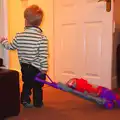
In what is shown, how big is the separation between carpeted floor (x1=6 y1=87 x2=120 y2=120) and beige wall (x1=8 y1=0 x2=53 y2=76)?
0.88 meters

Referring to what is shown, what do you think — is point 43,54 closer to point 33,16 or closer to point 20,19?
point 33,16

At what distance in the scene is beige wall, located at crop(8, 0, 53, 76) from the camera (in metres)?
2.90

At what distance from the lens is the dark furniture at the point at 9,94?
4.95 feet

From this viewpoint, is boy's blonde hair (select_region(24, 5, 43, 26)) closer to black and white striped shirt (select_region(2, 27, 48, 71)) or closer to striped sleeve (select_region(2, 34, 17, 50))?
black and white striped shirt (select_region(2, 27, 48, 71))

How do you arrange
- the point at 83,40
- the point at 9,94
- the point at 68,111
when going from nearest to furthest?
1. the point at 9,94
2. the point at 68,111
3. the point at 83,40

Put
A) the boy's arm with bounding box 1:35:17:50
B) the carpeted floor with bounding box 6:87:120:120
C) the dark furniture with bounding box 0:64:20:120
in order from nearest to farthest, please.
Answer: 1. the dark furniture with bounding box 0:64:20:120
2. the carpeted floor with bounding box 6:87:120:120
3. the boy's arm with bounding box 1:35:17:50

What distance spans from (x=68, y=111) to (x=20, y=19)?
1650 millimetres

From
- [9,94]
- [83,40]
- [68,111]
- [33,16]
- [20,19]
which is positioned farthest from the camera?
[20,19]

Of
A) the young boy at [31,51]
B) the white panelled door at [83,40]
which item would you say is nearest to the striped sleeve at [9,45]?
the young boy at [31,51]

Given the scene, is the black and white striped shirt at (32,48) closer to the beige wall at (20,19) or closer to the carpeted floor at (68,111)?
the carpeted floor at (68,111)

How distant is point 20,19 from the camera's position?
3.05 meters

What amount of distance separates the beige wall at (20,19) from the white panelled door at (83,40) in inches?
2.9

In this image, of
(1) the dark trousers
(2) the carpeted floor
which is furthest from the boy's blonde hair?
(2) the carpeted floor

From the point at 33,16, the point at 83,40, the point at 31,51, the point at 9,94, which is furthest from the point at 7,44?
the point at 83,40
